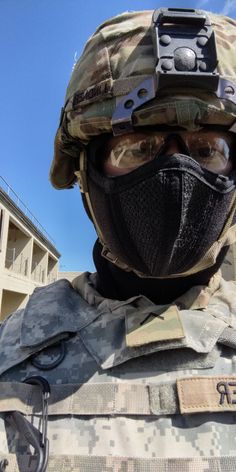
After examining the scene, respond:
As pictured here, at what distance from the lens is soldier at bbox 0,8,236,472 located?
1.01m

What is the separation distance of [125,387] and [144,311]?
9.6 inches

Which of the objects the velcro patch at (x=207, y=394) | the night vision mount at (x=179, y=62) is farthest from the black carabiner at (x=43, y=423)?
the night vision mount at (x=179, y=62)

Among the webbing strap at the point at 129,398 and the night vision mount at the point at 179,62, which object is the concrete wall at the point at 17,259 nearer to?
the webbing strap at the point at 129,398

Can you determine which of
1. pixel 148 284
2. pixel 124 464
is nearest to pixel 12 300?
pixel 148 284

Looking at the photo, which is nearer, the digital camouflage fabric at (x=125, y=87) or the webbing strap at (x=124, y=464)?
the webbing strap at (x=124, y=464)

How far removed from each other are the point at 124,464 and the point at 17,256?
20.6 meters

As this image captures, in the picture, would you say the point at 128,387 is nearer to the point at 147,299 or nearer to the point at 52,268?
Result: the point at 147,299

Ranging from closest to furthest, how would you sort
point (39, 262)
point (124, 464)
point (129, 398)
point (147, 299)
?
point (124, 464) < point (129, 398) < point (147, 299) < point (39, 262)

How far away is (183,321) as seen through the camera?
3.88 ft

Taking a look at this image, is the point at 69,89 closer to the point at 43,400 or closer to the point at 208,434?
the point at 43,400

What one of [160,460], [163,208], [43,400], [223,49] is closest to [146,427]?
[160,460]

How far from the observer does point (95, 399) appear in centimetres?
106

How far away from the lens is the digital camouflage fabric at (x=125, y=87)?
112cm

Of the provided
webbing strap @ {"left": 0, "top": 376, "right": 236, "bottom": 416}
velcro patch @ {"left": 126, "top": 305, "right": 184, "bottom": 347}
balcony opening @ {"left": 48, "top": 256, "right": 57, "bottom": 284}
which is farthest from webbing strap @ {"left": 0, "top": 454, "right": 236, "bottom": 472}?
balcony opening @ {"left": 48, "top": 256, "right": 57, "bottom": 284}
